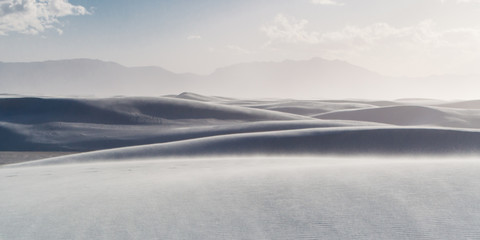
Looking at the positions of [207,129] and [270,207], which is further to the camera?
[207,129]

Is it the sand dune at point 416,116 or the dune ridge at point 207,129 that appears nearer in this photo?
the dune ridge at point 207,129

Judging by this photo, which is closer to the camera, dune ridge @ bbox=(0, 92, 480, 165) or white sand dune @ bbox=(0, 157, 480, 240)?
white sand dune @ bbox=(0, 157, 480, 240)

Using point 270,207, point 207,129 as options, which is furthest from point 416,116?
point 270,207

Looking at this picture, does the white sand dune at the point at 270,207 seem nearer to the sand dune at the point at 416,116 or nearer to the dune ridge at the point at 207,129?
the dune ridge at the point at 207,129

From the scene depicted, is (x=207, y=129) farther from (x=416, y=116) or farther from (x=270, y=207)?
(x=416, y=116)

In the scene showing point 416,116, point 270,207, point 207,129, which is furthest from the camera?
point 416,116

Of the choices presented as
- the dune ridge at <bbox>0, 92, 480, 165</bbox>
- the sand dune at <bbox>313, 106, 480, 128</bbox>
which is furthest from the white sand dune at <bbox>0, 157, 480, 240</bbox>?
the sand dune at <bbox>313, 106, 480, 128</bbox>

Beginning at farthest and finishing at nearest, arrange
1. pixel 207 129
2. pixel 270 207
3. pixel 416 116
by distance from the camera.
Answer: pixel 416 116 → pixel 207 129 → pixel 270 207

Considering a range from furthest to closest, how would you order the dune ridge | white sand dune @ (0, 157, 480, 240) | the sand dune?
the sand dune → the dune ridge → white sand dune @ (0, 157, 480, 240)

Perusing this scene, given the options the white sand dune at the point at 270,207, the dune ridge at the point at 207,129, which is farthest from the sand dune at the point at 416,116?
the white sand dune at the point at 270,207

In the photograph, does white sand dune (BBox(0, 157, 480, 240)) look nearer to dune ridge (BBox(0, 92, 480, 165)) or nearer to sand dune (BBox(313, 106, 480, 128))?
dune ridge (BBox(0, 92, 480, 165))

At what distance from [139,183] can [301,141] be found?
26.1 feet

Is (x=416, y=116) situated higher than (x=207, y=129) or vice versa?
(x=416, y=116)

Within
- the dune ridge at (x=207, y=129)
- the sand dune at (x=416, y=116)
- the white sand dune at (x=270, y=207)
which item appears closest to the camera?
the white sand dune at (x=270, y=207)
